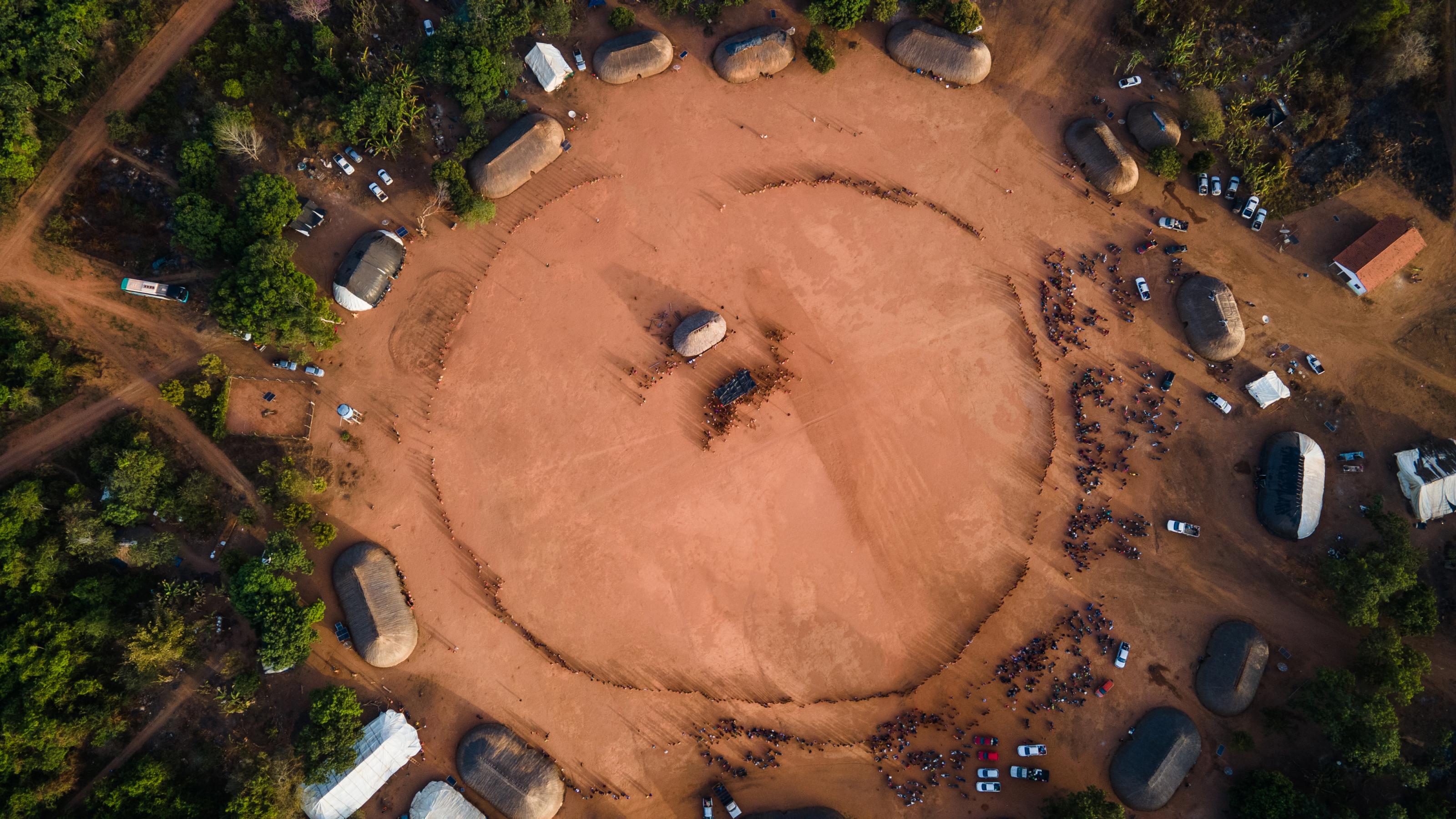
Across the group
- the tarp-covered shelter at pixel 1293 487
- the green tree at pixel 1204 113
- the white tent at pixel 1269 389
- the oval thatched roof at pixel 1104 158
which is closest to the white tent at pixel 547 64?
the oval thatched roof at pixel 1104 158

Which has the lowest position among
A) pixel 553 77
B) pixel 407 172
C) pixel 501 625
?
pixel 501 625

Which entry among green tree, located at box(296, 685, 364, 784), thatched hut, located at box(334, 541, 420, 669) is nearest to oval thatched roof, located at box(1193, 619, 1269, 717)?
thatched hut, located at box(334, 541, 420, 669)

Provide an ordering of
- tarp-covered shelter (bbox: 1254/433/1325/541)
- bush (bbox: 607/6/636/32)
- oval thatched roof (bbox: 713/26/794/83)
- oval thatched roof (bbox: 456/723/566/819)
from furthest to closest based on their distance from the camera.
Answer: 1. oval thatched roof (bbox: 713/26/794/83)
2. bush (bbox: 607/6/636/32)
3. tarp-covered shelter (bbox: 1254/433/1325/541)
4. oval thatched roof (bbox: 456/723/566/819)

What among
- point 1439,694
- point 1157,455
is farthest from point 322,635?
point 1439,694

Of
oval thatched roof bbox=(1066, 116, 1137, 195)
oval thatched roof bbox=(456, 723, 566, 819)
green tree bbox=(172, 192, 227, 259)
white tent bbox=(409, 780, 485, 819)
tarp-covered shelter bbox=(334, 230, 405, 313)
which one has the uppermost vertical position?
oval thatched roof bbox=(1066, 116, 1137, 195)

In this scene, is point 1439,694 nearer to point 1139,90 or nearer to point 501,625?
point 1139,90

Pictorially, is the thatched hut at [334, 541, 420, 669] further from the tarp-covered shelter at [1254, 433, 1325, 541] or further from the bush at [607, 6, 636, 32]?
the tarp-covered shelter at [1254, 433, 1325, 541]

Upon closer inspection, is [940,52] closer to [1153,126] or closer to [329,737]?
[1153,126]
